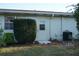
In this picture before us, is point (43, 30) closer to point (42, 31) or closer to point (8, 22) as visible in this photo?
point (42, 31)

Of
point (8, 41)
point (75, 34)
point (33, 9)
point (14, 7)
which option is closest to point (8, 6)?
point (14, 7)

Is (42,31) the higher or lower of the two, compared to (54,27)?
lower

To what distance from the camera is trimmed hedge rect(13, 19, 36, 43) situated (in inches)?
696

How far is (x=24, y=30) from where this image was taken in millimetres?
17672

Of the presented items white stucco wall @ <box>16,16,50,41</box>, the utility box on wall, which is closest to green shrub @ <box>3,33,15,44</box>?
white stucco wall @ <box>16,16,50,41</box>

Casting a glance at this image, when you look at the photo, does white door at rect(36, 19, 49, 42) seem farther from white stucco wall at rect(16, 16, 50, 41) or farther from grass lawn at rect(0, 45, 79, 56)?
grass lawn at rect(0, 45, 79, 56)

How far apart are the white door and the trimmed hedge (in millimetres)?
1751

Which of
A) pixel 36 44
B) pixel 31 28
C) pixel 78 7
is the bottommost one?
pixel 36 44

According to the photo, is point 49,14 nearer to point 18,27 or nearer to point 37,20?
point 37,20

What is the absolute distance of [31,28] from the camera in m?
17.9

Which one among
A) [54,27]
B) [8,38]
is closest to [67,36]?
[54,27]

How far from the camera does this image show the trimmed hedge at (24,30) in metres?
17.7

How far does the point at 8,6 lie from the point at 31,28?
322 centimetres

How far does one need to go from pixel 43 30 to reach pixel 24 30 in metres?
2.89
